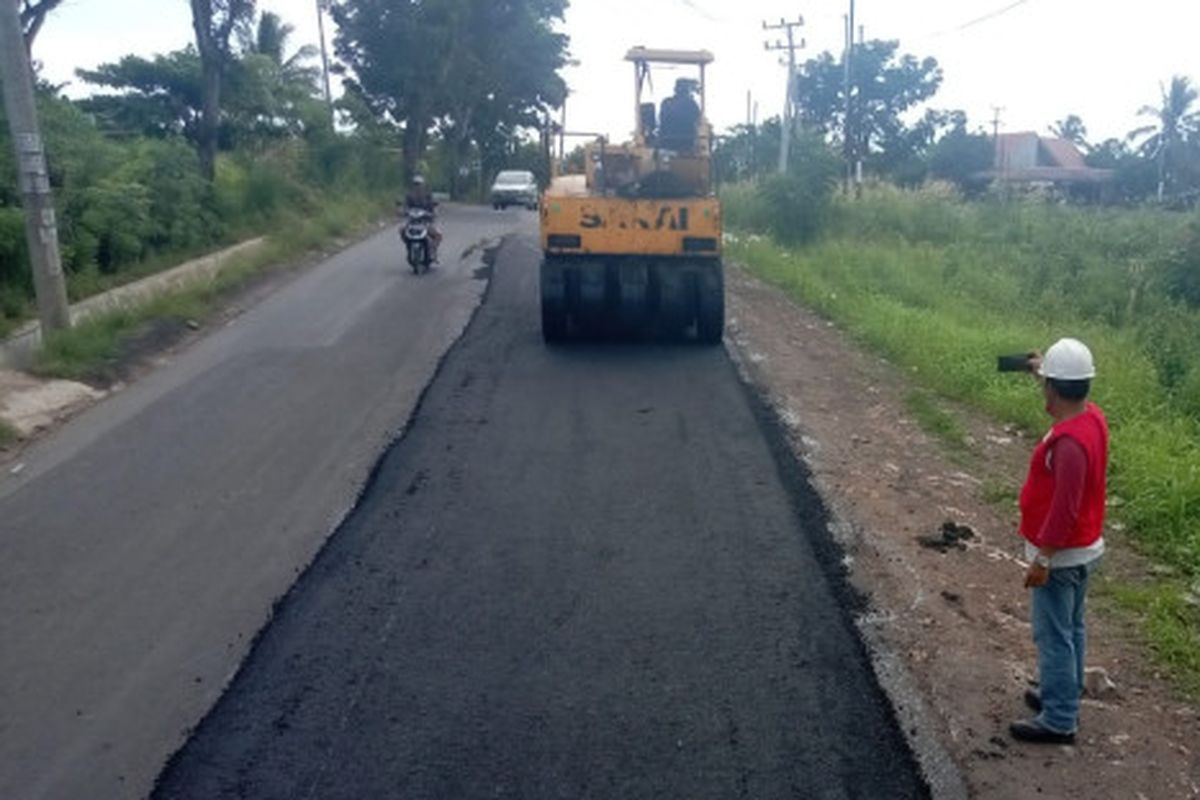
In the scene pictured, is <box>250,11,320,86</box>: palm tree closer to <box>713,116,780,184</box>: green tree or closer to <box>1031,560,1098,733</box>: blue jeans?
<box>713,116,780,184</box>: green tree

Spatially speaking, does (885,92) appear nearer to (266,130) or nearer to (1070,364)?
(266,130)

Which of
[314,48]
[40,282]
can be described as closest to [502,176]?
[314,48]

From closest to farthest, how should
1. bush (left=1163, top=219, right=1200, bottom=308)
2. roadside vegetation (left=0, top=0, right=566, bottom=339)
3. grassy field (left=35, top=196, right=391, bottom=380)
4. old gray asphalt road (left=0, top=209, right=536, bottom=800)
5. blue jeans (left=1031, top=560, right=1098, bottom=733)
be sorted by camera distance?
blue jeans (left=1031, top=560, right=1098, bottom=733)
old gray asphalt road (left=0, top=209, right=536, bottom=800)
grassy field (left=35, top=196, right=391, bottom=380)
roadside vegetation (left=0, top=0, right=566, bottom=339)
bush (left=1163, top=219, right=1200, bottom=308)

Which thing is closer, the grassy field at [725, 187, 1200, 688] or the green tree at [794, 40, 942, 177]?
the grassy field at [725, 187, 1200, 688]

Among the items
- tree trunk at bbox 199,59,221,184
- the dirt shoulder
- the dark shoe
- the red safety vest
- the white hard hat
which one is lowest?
the dirt shoulder

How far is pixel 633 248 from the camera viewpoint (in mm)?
13250

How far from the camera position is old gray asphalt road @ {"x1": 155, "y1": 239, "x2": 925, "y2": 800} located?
457 cm

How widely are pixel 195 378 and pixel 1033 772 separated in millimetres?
8844

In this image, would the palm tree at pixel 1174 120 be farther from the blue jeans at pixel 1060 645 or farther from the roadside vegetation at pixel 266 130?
the blue jeans at pixel 1060 645

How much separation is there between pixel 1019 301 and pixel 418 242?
897 centimetres

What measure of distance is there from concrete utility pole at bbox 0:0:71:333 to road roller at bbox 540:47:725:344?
4.87 m

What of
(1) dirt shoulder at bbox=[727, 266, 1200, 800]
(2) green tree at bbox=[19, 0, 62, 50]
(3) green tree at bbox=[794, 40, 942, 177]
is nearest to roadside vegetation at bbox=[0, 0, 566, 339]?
(2) green tree at bbox=[19, 0, 62, 50]

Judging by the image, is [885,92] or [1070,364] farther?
[885,92]

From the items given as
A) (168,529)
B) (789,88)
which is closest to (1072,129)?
(789,88)
